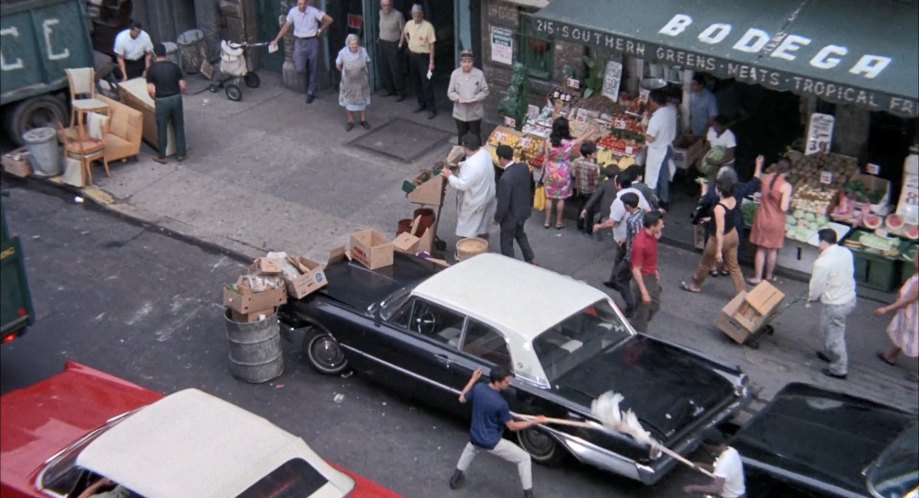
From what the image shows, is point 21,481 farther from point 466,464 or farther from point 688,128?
point 688,128

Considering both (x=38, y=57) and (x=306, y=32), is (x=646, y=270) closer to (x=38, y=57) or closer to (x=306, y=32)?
(x=306, y=32)

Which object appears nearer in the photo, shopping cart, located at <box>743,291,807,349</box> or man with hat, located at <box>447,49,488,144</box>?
shopping cart, located at <box>743,291,807,349</box>

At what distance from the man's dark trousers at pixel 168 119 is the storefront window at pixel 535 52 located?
185 inches

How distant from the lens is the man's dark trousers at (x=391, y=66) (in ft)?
58.3

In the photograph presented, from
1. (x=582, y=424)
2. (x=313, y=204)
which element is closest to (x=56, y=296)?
(x=313, y=204)

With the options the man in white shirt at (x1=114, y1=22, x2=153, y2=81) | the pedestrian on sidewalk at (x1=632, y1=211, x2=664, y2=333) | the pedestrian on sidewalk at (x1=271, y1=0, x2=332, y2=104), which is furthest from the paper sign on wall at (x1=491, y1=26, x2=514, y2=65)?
the man in white shirt at (x1=114, y1=22, x2=153, y2=81)

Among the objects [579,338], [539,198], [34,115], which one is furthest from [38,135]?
[579,338]

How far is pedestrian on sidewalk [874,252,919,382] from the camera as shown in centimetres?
1114

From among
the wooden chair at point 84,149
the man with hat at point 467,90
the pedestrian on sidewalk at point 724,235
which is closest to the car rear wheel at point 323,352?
the pedestrian on sidewalk at point 724,235

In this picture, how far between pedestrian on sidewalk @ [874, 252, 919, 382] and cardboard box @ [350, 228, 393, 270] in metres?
4.81

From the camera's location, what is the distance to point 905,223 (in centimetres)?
1267

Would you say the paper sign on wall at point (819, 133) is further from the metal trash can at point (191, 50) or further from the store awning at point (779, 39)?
the metal trash can at point (191, 50)

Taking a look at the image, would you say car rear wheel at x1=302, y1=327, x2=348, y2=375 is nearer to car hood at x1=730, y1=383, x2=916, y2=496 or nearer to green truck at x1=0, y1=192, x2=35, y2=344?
green truck at x1=0, y1=192, x2=35, y2=344

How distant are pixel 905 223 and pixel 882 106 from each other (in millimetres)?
1560
